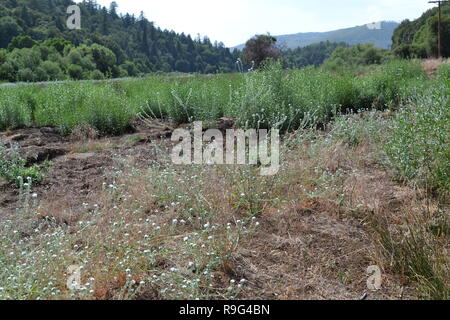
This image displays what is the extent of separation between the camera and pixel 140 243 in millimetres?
2646

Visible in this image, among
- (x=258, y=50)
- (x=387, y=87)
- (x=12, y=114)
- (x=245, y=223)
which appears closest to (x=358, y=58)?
(x=258, y=50)

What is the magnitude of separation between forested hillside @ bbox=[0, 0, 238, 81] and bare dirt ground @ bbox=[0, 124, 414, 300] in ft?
18.4

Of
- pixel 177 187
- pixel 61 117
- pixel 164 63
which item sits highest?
pixel 164 63

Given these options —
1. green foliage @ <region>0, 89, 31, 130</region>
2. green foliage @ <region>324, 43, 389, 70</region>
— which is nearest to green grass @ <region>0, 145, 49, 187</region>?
green foliage @ <region>0, 89, 31, 130</region>

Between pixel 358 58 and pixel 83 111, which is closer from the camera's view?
pixel 83 111

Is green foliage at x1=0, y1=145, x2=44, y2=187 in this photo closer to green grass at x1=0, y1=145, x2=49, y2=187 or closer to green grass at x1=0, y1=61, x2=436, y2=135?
green grass at x1=0, y1=145, x2=49, y2=187

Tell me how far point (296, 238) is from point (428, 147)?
4.95 feet

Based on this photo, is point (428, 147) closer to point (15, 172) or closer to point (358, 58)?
point (15, 172)

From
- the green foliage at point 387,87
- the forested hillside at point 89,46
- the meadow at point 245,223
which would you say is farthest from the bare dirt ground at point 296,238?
the forested hillside at point 89,46

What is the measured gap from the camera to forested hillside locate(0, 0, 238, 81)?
21844mm

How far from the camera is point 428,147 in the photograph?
3650 mm
